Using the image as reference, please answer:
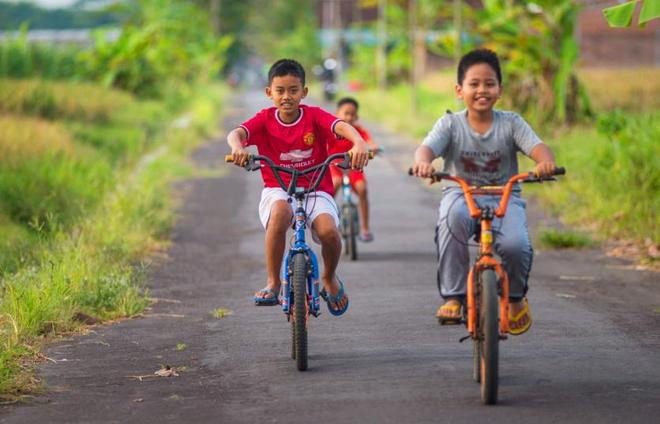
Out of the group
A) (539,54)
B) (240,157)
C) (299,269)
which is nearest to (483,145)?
(299,269)

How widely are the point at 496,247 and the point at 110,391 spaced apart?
2163mm

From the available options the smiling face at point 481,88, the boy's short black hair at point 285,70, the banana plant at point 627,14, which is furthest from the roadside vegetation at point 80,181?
the banana plant at point 627,14

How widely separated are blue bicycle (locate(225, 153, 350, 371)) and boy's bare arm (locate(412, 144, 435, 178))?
576 millimetres

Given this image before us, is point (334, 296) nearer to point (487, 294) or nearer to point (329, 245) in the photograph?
point (329, 245)

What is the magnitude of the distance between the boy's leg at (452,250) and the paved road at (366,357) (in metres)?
0.49

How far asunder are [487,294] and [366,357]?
5.16 feet

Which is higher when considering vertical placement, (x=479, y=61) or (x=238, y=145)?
(x=479, y=61)

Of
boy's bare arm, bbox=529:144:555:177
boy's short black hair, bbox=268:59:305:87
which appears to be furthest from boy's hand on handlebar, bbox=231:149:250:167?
boy's bare arm, bbox=529:144:555:177

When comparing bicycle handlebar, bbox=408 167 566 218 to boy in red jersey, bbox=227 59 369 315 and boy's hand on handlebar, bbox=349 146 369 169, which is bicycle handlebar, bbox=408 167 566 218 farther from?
boy in red jersey, bbox=227 59 369 315

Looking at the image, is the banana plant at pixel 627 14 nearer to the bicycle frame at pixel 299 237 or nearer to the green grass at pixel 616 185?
the green grass at pixel 616 185

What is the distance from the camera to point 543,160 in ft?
23.3

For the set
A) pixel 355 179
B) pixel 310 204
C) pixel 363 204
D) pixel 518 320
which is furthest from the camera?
pixel 355 179

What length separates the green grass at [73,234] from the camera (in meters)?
8.84

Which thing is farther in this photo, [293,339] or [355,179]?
[355,179]
